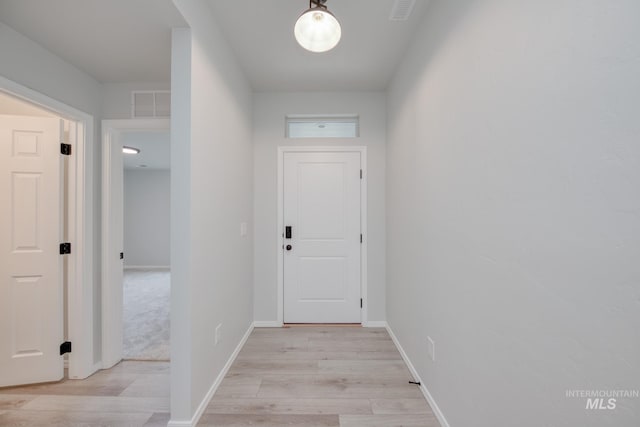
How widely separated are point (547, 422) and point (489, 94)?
4.20ft

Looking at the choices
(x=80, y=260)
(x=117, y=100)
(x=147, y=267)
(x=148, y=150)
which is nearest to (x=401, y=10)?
(x=117, y=100)

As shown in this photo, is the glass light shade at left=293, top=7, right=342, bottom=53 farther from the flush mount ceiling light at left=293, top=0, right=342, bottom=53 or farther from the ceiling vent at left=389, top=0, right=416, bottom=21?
the ceiling vent at left=389, top=0, right=416, bottom=21

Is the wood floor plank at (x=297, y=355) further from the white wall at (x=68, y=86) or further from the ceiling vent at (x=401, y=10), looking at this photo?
the ceiling vent at (x=401, y=10)

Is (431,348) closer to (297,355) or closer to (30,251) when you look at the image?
(297,355)

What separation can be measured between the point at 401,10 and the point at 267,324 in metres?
3.23

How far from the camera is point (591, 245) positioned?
2.48 feet

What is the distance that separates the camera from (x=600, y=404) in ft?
2.41

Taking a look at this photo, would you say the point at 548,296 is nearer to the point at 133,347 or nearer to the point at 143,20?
the point at 143,20

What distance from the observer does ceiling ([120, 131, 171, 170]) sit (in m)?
4.43

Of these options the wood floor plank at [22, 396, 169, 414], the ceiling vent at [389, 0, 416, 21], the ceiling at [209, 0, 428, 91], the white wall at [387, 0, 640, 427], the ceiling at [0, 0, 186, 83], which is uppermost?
the ceiling at [209, 0, 428, 91]

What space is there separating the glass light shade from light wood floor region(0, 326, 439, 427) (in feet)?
7.57

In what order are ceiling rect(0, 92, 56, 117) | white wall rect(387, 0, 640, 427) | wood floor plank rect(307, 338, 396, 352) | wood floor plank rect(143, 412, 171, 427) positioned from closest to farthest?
white wall rect(387, 0, 640, 427) → wood floor plank rect(143, 412, 171, 427) → ceiling rect(0, 92, 56, 117) → wood floor plank rect(307, 338, 396, 352)

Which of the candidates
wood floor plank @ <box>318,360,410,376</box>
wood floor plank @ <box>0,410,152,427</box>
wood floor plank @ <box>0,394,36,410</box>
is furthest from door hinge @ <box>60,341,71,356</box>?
wood floor plank @ <box>318,360,410,376</box>

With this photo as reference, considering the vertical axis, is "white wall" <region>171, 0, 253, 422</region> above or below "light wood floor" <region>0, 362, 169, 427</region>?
above
